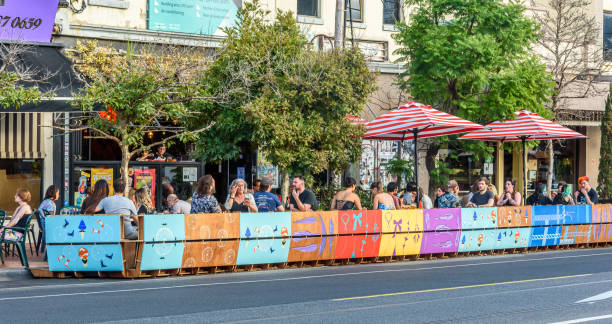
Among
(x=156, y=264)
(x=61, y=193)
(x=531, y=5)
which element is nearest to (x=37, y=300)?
(x=156, y=264)

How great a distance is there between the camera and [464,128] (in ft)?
56.6

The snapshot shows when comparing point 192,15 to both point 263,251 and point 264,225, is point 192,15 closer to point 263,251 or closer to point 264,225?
point 264,225

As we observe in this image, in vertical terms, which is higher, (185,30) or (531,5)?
(531,5)

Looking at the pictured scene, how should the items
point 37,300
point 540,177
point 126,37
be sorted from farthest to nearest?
point 540,177 < point 126,37 < point 37,300

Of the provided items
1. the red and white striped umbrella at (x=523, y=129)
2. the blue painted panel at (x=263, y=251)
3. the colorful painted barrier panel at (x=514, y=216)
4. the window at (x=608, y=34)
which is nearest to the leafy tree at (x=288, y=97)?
the red and white striped umbrella at (x=523, y=129)

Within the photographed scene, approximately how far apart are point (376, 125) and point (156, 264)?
643 centimetres

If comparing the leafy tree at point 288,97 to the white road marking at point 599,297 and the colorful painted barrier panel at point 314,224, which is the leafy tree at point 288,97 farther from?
the white road marking at point 599,297

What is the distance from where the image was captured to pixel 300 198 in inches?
599

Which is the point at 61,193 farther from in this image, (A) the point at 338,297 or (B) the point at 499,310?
(B) the point at 499,310

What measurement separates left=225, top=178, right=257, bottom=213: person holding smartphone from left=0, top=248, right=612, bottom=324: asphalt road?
1179 millimetres

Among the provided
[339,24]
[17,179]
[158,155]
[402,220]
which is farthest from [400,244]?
[17,179]

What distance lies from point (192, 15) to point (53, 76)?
4683mm

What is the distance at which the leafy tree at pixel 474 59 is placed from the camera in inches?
763

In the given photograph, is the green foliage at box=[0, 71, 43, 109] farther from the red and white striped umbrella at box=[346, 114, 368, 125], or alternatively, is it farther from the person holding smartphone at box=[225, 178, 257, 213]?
the red and white striped umbrella at box=[346, 114, 368, 125]
